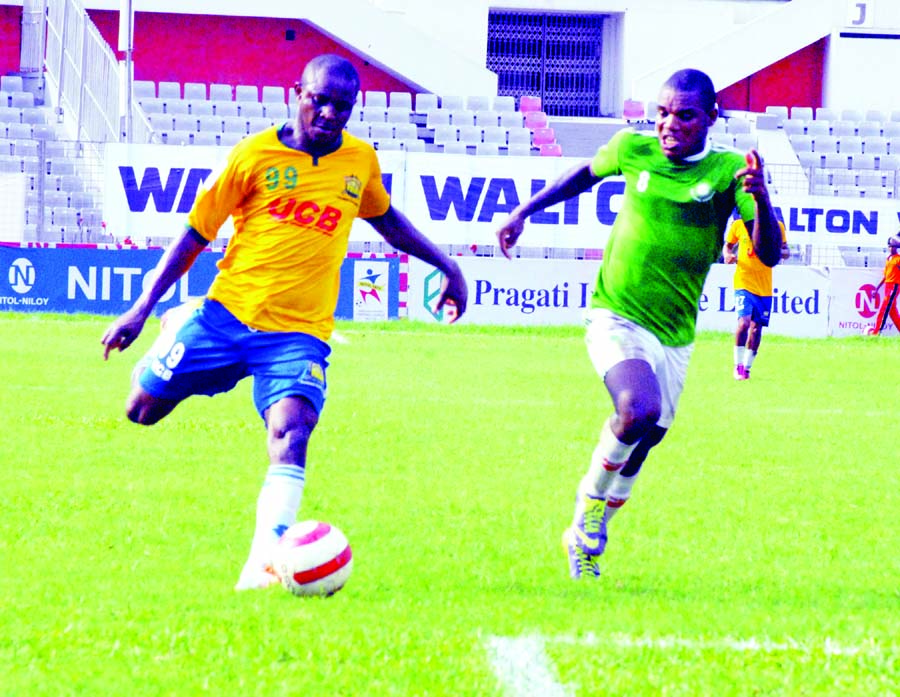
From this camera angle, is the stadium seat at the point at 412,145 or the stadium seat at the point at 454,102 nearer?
the stadium seat at the point at 412,145

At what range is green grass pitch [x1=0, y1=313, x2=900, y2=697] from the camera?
485cm

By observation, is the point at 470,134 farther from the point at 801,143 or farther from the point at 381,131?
the point at 801,143

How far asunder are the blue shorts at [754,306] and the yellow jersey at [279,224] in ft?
39.8

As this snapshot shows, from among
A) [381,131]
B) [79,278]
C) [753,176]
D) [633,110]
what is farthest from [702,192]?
[633,110]

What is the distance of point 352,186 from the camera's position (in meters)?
6.46

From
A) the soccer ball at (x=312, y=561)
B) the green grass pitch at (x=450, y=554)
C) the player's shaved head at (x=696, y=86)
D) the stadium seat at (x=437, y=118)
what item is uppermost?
the stadium seat at (x=437, y=118)

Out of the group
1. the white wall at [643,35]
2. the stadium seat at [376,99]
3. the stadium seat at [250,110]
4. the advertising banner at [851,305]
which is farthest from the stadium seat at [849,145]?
the stadium seat at [250,110]

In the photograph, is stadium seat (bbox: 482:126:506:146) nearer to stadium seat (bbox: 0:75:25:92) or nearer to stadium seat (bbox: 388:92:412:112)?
stadium seat (bbox: 388:92:412:112)

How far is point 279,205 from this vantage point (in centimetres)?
632

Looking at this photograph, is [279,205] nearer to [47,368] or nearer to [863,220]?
[47,368]

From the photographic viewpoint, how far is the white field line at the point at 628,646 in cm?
489

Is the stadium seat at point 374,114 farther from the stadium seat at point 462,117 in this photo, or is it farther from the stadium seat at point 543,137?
the stadium seat at point 543,137

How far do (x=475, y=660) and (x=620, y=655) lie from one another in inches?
18.9

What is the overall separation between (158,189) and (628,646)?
21641 millimetres
